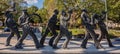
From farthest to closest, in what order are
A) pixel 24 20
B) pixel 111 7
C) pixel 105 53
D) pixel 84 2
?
1. pixel 111 7
2. pixel 84 2
3. pixel 24 20
4. pixel 105 53

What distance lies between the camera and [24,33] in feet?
44.4

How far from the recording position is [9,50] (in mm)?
12969

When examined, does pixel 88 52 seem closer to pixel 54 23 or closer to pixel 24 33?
pixel 54 23

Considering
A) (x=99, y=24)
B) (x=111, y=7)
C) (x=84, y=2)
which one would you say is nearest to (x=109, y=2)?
(x=111, y=7)

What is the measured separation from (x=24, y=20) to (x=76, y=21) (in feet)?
86.1

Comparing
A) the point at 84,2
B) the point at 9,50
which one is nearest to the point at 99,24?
the point at 9,50

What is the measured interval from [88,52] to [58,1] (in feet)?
84.7

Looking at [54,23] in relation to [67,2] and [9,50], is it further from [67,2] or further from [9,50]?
[67,2]

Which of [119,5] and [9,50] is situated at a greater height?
[119,5]

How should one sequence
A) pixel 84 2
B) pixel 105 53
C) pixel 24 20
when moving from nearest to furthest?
pixel 105 53 < pixel 24 20 < pixel 84 2

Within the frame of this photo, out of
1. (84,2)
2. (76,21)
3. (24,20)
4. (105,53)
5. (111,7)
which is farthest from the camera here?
(76,21)

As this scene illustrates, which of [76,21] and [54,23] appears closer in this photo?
[54,23]

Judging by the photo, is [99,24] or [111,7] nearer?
[99,24]

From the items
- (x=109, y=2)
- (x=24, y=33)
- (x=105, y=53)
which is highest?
(x=109, y=2)
